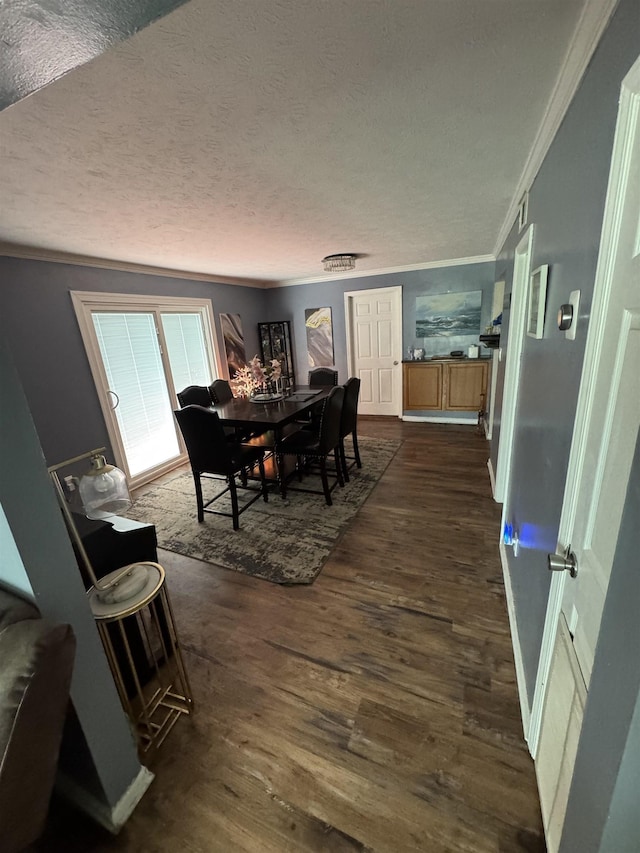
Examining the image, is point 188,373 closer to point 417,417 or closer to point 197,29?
point 417,417

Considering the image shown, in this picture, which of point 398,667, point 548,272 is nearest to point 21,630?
point 398,667

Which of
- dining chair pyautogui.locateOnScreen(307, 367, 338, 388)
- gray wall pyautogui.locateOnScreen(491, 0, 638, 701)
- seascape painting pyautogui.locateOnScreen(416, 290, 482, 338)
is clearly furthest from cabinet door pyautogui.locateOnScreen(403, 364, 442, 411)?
gray wall pyautogui.locateOnScreen(491, 0, 638, 701)

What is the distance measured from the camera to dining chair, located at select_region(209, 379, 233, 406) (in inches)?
149

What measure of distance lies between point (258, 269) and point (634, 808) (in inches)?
193

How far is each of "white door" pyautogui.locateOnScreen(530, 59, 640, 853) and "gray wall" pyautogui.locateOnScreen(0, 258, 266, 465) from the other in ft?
11.7

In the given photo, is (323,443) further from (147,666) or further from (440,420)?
(440,420)

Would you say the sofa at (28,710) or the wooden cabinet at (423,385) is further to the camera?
the wooden cabinet at (423,385)

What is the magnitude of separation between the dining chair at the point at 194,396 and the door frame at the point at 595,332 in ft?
10.7

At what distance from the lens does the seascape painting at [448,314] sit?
468 centimetres

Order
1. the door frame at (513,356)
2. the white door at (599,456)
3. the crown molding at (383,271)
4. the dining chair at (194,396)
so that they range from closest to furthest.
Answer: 1. the white door at (599,456)
2. the door frame at (513,356)
3. the dining chair at (194,396)
4. the crown molding at (383,271)

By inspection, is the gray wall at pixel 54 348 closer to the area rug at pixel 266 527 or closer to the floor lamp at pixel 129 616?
the area rug at pixel 266 527

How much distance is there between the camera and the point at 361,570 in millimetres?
2162

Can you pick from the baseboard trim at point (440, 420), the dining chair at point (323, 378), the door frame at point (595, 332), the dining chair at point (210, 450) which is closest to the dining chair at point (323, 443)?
the dining chair at point (210, 450)

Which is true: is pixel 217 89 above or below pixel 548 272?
above
